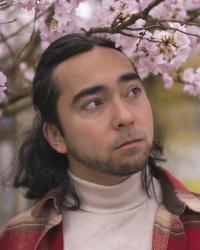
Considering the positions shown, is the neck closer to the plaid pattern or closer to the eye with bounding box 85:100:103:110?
the plaid pattern

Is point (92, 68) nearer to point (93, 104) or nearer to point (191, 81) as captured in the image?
point (93, 104)

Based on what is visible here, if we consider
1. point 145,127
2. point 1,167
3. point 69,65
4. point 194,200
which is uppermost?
point 69,65

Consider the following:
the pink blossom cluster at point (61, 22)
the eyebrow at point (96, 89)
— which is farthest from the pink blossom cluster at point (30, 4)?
the eyebrow at point (96, 89)

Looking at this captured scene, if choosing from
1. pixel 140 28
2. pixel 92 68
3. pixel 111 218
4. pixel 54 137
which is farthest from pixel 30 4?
pixel 111 218

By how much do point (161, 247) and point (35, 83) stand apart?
2.62 feet

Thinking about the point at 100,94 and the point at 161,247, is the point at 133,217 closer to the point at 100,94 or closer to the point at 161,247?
the point at 161,247

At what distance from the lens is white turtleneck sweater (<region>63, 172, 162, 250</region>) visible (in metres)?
1.66

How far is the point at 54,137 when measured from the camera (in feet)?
6.32

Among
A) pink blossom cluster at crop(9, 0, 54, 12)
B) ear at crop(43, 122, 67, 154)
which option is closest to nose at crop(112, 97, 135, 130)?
ear at crop(43, 122, 67, 154)

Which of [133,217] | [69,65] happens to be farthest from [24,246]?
[69,65]

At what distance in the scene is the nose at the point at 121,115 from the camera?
159 centimetres

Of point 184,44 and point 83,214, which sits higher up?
point 184,44

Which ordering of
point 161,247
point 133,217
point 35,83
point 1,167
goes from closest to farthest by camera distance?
point 161,247 < point 133,217 < point 35,83 < point 1,167

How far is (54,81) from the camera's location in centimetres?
183
